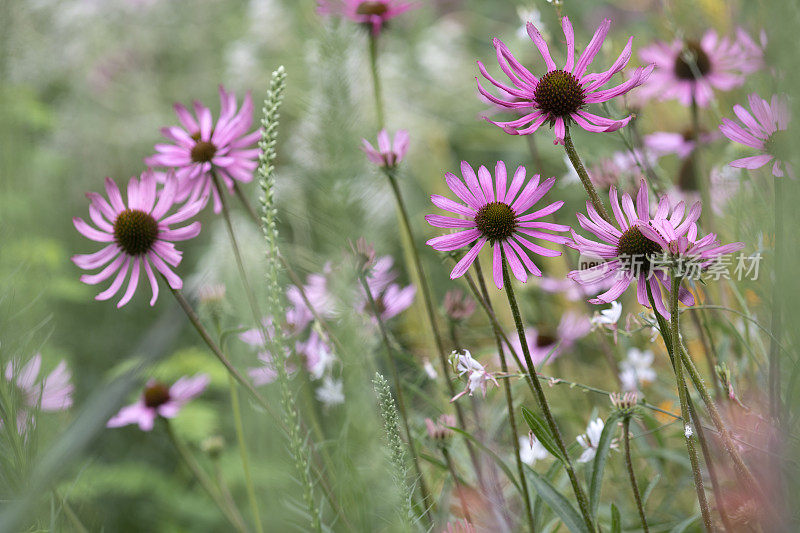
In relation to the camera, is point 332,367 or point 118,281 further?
point 332,367

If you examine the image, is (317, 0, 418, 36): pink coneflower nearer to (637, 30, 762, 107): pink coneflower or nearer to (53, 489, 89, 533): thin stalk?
(637, 30, 762, 107): pink coneflower

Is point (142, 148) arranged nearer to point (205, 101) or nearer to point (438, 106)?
point (205, 101)

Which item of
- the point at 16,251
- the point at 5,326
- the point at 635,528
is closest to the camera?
the point at 5,326

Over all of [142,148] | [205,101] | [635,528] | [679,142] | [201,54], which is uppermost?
[201,54]

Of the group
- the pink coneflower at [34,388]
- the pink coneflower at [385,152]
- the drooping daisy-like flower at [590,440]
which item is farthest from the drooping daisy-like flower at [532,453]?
the pink coneflower at [34,388]

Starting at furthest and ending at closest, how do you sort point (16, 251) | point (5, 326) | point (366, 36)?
1. point (366, 36)
2. point (16, 251)
3. point (5, 326)

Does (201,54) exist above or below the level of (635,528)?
above

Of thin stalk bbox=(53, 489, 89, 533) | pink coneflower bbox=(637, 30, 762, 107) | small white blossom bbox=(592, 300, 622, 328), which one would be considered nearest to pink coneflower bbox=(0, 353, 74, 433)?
thin stalk bbox=(53, 489, 89, 533)

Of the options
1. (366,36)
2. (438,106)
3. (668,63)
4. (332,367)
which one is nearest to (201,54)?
(438,106)
